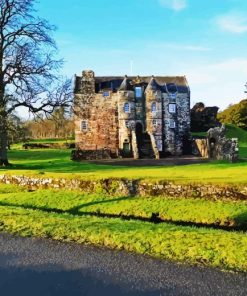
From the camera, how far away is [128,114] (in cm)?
5528

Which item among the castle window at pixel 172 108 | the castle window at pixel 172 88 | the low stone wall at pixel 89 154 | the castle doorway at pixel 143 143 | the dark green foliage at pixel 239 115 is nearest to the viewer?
the low stone wall at pixel 89 154

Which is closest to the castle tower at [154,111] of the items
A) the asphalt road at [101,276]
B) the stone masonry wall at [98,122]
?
the stone masonry wall at [98,122]

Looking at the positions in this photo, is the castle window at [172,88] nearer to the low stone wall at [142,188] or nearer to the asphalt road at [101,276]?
the low stone wall at [142,188]

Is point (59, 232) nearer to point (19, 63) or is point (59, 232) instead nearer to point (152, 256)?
point (152, 256)

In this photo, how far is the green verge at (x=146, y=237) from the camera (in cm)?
1042

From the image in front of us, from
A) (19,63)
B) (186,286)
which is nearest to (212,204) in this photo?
(186,286)

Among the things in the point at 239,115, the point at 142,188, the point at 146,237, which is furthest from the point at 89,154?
the point at 239,115

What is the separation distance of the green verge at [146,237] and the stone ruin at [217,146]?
22556 millimetres

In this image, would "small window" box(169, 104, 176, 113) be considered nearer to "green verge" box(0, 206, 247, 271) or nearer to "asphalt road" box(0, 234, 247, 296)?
"green verge" box(0, 206, 247, 271)

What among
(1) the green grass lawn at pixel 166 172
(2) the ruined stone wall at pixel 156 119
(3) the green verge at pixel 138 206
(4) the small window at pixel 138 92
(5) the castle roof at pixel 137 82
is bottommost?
(3) the green verge at pixel 138 206

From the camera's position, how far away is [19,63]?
114 feet

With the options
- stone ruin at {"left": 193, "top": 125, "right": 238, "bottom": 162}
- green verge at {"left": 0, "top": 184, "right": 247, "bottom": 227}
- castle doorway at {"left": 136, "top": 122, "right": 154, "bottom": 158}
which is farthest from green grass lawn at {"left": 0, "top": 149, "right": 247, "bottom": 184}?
castle doorway at {"left": 136, "top": 122, "right": 154, "bottom": 158}

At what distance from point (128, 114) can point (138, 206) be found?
36605mm

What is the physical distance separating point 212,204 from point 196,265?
8.73 meters
